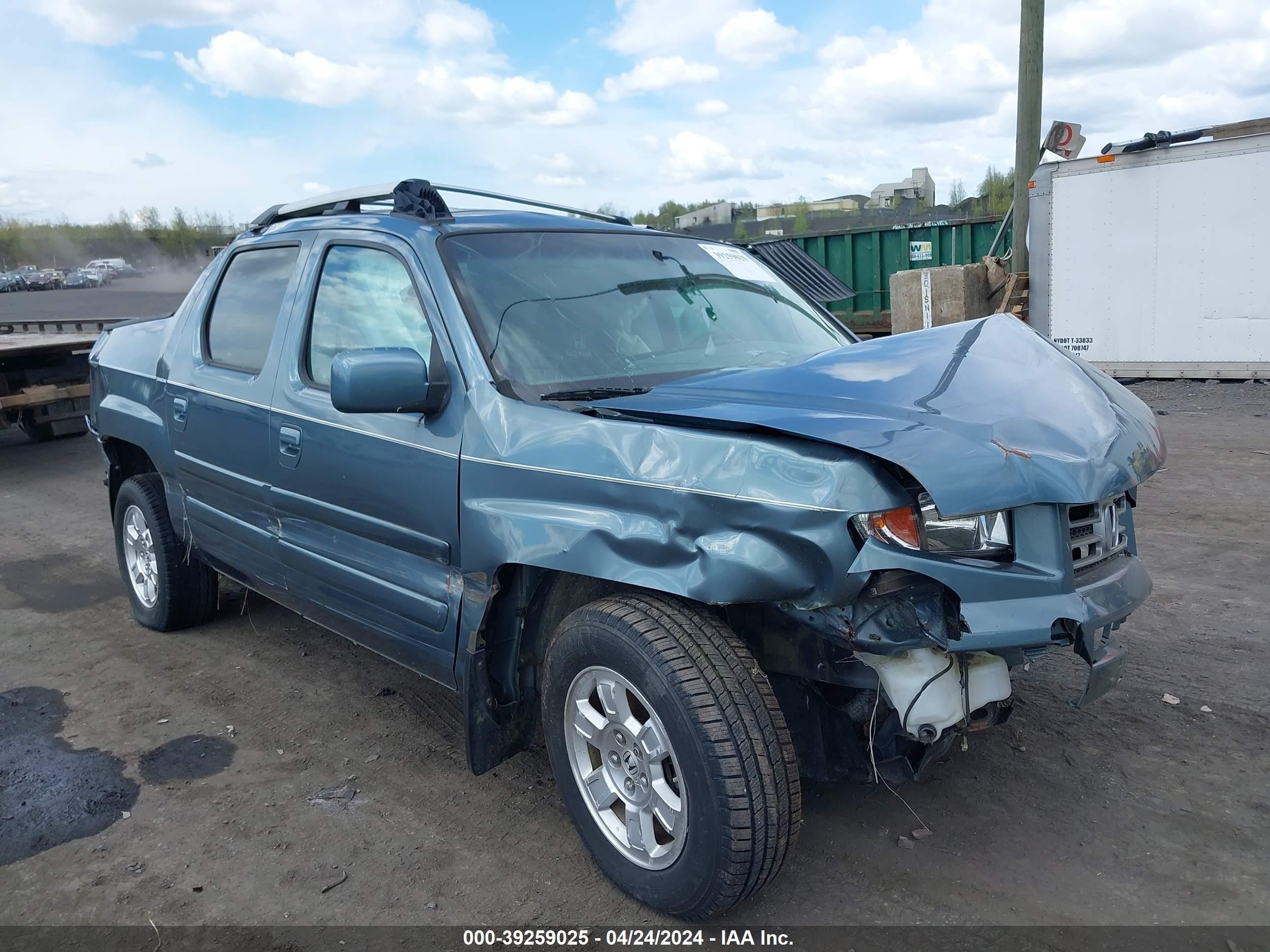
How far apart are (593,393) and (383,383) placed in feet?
2.03

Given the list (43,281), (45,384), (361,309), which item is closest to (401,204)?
(361,309)

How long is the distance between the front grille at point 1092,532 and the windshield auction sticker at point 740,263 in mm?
1826

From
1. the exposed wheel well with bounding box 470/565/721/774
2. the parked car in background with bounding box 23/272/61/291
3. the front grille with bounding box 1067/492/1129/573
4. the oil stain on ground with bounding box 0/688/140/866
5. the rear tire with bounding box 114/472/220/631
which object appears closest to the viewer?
the front grille with bounding box 1067/492/1129/573

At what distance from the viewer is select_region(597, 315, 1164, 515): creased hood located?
7.63 ft

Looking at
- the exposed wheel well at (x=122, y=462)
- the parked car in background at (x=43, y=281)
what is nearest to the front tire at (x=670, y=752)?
the exposed wheel well at (x=122, y=462)

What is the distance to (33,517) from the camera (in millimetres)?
7984

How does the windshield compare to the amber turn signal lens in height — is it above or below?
above

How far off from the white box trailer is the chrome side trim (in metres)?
11.6

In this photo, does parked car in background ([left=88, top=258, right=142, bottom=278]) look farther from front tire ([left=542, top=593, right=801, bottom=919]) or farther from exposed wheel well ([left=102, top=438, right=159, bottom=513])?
front tire ([left=542, top=593, right=801, bottom=919])

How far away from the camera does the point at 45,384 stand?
1120cm

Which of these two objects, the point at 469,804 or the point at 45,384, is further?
the point at 45,384

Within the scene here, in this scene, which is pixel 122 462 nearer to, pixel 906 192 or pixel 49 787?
pixel 49 787

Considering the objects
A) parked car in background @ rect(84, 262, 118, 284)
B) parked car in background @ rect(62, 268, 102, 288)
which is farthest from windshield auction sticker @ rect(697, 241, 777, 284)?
parked car in background @ rect(84, 262, 118, 284)

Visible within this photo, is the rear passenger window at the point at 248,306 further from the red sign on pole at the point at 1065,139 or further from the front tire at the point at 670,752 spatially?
the red sign on pole at the point at 1065,139
